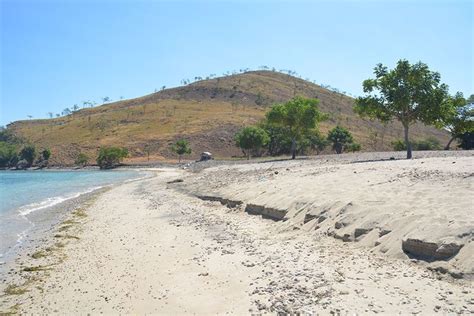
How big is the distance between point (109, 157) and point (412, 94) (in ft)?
292

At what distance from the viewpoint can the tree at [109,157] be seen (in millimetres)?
110125

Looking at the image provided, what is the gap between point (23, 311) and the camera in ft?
30.6

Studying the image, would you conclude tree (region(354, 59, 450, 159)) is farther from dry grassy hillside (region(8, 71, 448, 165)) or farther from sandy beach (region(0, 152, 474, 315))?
dry grassy hillside (region(8, 71, 448, 165))

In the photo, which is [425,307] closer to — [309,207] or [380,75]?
[309,207]

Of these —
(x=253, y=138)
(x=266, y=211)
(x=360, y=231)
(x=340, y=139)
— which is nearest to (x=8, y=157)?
(x=253, y=138)

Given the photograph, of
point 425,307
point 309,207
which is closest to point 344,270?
point 425,307

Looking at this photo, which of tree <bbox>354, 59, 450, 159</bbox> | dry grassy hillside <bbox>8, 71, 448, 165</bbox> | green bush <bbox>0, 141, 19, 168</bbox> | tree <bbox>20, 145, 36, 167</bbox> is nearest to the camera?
tree <bbox>354, 59, 450, 159</bbox>

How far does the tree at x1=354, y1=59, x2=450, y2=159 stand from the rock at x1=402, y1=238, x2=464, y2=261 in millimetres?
29358

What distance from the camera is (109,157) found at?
111 metres

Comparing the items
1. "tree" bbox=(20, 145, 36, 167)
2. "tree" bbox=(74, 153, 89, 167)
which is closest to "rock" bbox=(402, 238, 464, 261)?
"tree" bbox=(74, 153, 89, 167)

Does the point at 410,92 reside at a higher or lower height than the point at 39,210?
higher

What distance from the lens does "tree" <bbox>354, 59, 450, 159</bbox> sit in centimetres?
3738

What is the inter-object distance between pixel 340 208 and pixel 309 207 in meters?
1.62

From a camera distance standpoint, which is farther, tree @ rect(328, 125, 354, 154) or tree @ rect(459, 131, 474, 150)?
tree @ rect(328, 125, 354, 154)
